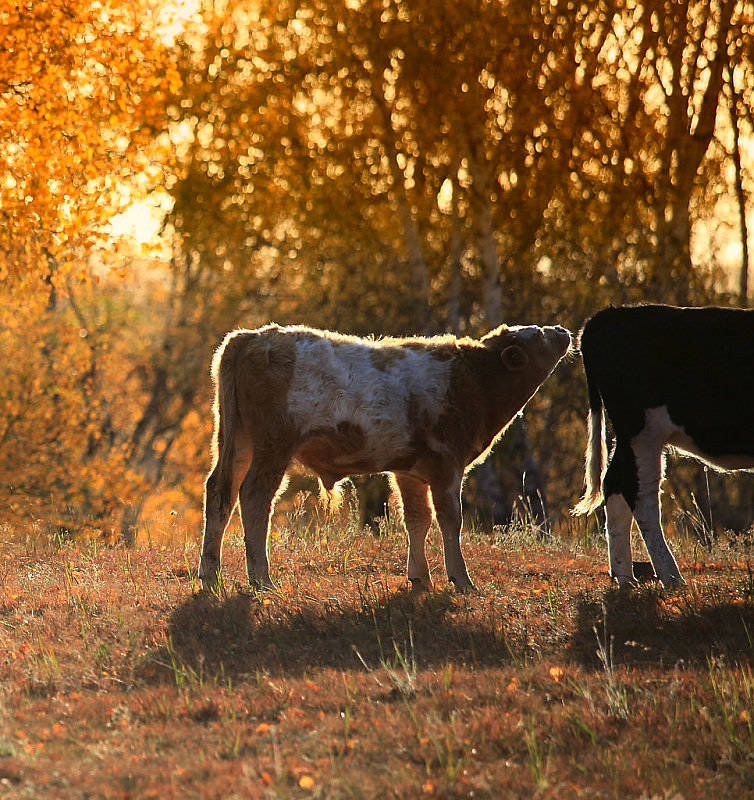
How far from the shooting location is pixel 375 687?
536 cm

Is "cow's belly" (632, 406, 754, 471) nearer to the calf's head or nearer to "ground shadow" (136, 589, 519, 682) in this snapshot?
the calf's head

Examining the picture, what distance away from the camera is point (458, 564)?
779cm

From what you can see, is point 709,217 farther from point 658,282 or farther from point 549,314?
point 549,314

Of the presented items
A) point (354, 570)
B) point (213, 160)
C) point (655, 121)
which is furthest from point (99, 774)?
point (213, 160)

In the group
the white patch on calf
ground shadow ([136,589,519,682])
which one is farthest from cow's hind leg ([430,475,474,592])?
ground shadow ([136,589,519,682])

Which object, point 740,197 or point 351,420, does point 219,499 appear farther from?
point 740,197

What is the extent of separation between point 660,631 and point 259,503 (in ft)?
9.58

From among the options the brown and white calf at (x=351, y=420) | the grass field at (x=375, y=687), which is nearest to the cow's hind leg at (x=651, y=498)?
the grass field at (x=375, y=687)

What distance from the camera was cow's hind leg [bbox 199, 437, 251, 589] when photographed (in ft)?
26.0

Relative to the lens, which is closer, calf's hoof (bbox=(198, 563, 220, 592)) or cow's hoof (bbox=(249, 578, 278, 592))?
cow's hoof (bbox=(249, 578, 278, 592))

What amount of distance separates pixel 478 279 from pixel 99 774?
472 inches

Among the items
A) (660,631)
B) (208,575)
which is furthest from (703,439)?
(208,575)

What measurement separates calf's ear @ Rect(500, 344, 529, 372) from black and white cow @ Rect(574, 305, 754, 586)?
0.60m

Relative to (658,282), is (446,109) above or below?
above
